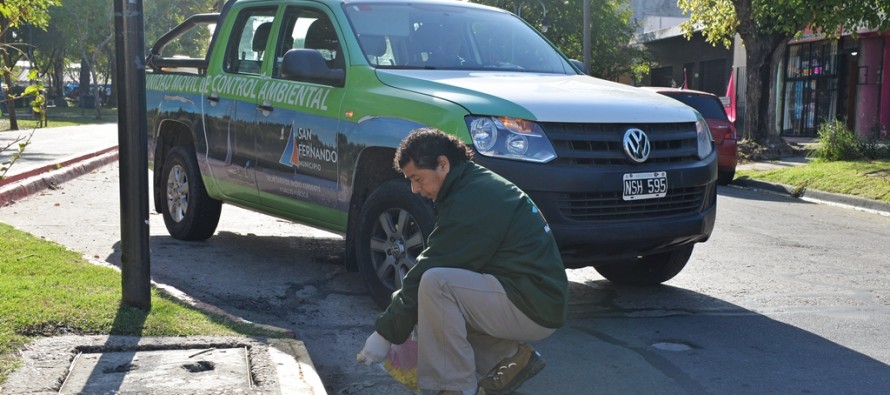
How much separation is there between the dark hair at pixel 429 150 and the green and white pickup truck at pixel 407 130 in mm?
1293

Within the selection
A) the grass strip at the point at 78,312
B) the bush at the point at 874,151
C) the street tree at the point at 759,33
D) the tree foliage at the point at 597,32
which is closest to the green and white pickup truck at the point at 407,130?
the grass strip at the point at 78,312

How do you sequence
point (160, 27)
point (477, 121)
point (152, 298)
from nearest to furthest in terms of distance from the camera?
point (477, 121), point (152, 298), point (160, 27)

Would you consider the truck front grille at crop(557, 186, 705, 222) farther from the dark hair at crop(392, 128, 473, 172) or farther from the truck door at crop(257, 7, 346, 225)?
the truck door at crop(257, 7, 346, 225)

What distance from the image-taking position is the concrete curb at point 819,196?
13.6 m

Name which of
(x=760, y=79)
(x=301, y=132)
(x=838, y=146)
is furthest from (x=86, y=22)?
(x=301, y=132)

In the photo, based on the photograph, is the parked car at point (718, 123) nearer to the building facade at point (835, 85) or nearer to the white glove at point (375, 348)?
the building facade at point (835, 85)

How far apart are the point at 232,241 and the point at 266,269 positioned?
1424 mm

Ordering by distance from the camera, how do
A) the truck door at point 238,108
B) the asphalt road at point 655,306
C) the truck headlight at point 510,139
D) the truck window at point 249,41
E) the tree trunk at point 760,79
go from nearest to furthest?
the asphalt road at point 655,306 < the truck headlight at point 510,139 < the truck door at point 238,108 < the truck window at point 249,41 < the tree trunk at point 760,79

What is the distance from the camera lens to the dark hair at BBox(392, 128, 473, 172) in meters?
4.24

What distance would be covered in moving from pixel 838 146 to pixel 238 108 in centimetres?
1345

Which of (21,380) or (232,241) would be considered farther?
(232,241)

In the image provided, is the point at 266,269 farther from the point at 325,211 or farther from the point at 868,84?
the point at 868,84

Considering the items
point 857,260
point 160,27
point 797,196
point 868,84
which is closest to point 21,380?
point 857,260

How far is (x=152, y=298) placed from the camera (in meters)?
6.08
